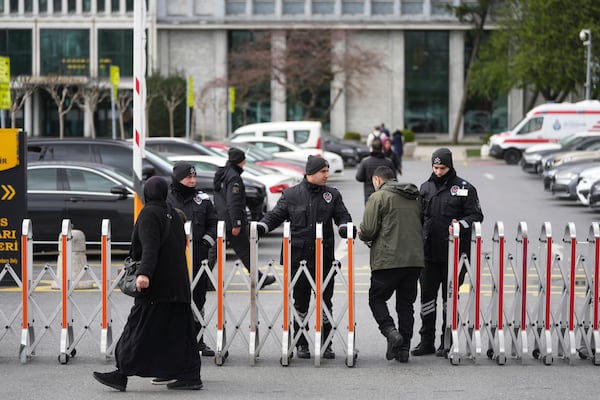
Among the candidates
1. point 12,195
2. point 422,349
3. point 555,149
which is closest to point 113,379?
point 422,349

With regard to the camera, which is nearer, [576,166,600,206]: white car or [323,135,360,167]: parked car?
[576,166,600,206]: white car

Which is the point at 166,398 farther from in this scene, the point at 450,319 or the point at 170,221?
the point at 450,319

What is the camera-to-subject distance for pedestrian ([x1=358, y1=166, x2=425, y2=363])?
10188mm

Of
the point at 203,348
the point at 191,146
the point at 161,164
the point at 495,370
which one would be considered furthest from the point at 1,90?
the point at 495,370

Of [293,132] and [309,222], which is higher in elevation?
[293,132]

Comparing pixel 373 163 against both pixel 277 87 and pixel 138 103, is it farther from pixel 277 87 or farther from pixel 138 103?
pixel 277 87

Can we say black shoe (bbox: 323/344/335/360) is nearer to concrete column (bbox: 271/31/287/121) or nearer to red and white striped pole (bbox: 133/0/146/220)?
red and white striped pole (bbox: 133/0/146/220)

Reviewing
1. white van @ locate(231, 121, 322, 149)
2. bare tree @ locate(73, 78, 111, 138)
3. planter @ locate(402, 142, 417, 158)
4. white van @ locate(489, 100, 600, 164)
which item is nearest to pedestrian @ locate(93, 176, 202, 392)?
white van @ locate(231, 121, 322, 149)

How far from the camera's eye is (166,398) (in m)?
8.95

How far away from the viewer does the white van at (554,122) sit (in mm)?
45938

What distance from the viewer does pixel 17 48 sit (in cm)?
7344

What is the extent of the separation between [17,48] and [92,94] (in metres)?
13.7

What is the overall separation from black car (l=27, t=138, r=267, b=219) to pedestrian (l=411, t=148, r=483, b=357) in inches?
361

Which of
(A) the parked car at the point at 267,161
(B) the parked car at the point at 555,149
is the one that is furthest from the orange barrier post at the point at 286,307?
(B) the parked car at the point at 555,149
